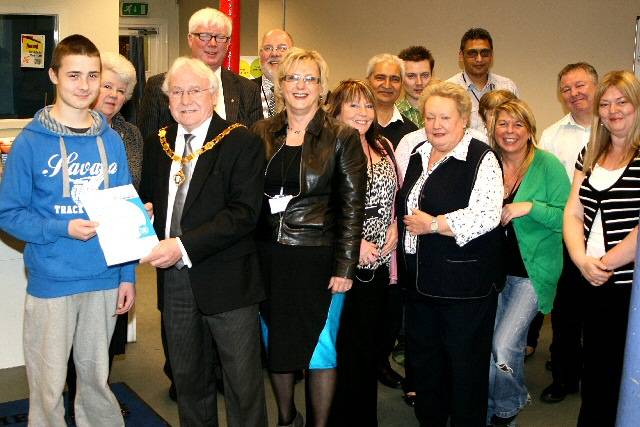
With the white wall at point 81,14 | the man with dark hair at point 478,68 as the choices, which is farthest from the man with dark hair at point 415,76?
the white wall at point 81,14

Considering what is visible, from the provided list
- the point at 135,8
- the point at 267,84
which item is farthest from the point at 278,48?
the point at 135,8

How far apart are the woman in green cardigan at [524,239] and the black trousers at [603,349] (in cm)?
32

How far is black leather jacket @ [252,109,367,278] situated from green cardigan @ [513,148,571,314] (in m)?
0.84

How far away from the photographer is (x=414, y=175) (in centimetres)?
349

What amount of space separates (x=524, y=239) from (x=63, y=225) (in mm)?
2026

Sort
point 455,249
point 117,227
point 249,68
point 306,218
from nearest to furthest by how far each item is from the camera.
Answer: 1. point 117,227
2. point 306,218
3. point 455,249
4. point 249,68

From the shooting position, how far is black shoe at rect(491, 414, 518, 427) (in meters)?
3.74

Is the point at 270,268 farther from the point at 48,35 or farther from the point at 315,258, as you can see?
the point at 48,35

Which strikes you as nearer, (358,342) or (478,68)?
(358,342)

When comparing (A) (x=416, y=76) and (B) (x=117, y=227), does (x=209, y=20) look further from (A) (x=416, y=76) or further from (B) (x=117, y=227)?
(B) (x=117, y=227)

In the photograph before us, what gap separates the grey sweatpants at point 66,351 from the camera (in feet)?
9.78

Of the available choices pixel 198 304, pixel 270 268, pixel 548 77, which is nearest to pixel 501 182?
pixel 270 268

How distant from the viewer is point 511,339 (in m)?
3.58

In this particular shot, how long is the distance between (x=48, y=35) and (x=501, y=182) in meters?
5.37
